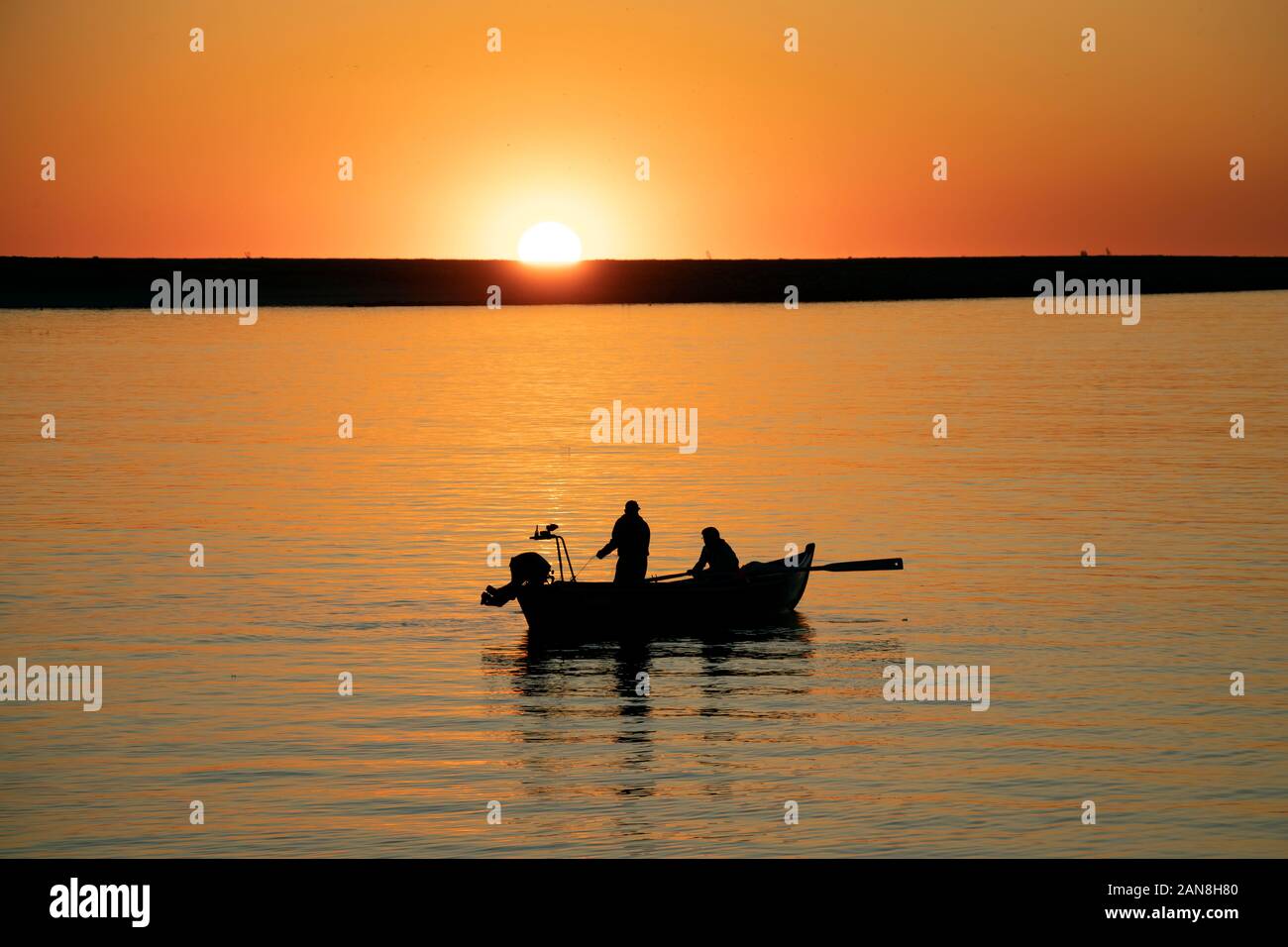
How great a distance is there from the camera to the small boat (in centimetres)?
2992

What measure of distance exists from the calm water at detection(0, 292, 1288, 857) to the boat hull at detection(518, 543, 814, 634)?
0.57m

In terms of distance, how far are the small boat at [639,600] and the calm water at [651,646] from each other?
59 cm

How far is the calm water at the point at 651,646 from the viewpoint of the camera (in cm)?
1984

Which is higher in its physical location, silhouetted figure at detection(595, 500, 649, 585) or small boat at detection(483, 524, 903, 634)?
silhouetted figure at detection(595, 500, 649, 585)

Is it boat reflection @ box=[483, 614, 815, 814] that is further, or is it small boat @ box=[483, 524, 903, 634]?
small boat @ box=[483, 524, 903, 634]

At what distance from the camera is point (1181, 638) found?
30172 mm

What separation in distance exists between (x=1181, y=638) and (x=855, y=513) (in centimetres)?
1591

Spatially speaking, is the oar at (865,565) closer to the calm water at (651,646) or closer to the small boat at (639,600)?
the calm water at (651,646)

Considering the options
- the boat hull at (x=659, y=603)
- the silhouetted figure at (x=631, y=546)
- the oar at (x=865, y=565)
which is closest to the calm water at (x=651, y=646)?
the boat hull at (x=659, y=603)

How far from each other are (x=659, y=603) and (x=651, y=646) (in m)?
0.75

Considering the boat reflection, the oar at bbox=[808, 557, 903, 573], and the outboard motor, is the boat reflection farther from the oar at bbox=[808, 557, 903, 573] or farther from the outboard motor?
the oar at bbox=[808, 557, 903, 573]

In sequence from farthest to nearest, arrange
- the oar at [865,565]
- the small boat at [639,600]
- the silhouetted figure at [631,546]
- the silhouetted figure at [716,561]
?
1. the oar at [865,565]
2. the silhouetted figure at [716,561]
3. the silhouetted figure at [631,546]
4. the small boat at [639,600]

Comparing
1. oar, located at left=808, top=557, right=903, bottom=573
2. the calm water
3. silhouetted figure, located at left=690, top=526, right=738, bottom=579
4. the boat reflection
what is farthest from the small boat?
oar, located at left=808, top=557, right=903, bottom=573
